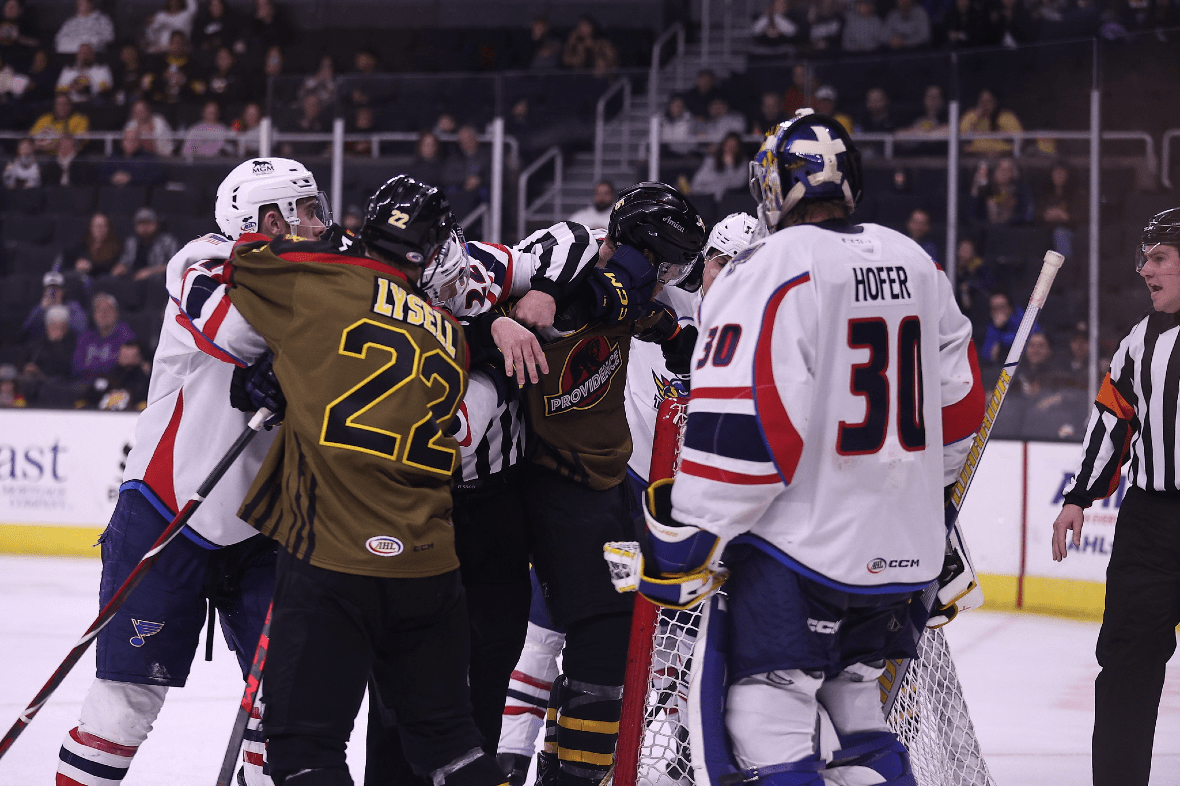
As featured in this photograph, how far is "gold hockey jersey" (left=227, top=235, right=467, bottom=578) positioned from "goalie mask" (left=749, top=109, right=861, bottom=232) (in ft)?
1.75

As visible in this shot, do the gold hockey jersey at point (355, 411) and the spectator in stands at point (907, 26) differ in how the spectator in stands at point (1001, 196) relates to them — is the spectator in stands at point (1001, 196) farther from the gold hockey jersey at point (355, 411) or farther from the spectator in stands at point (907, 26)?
the gold hockey jersey at point (355, 411)

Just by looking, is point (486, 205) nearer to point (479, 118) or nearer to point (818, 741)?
point (479, 118)

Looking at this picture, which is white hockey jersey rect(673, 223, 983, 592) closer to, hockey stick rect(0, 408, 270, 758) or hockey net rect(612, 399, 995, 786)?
hockey net rect(612, 399, 995, 786)

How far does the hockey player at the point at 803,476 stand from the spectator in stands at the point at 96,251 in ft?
20.4

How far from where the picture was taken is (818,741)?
1771 millimetres

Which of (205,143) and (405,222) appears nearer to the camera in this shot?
(405,222)

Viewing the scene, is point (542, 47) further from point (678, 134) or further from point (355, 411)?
point (355, 411)

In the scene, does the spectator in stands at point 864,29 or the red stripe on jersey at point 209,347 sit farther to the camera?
the spectator in stands at point 864,29

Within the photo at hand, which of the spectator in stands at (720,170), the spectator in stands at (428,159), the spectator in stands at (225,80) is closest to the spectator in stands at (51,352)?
the spectator in stands at (428,159)

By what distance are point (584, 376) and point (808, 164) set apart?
0.78 meters

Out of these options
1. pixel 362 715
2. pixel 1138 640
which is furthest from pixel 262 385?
pixel 362 715

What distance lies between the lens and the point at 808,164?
5.88ft

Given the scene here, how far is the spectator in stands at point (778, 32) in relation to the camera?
8.43 metres

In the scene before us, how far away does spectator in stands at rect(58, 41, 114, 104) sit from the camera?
365 inches
